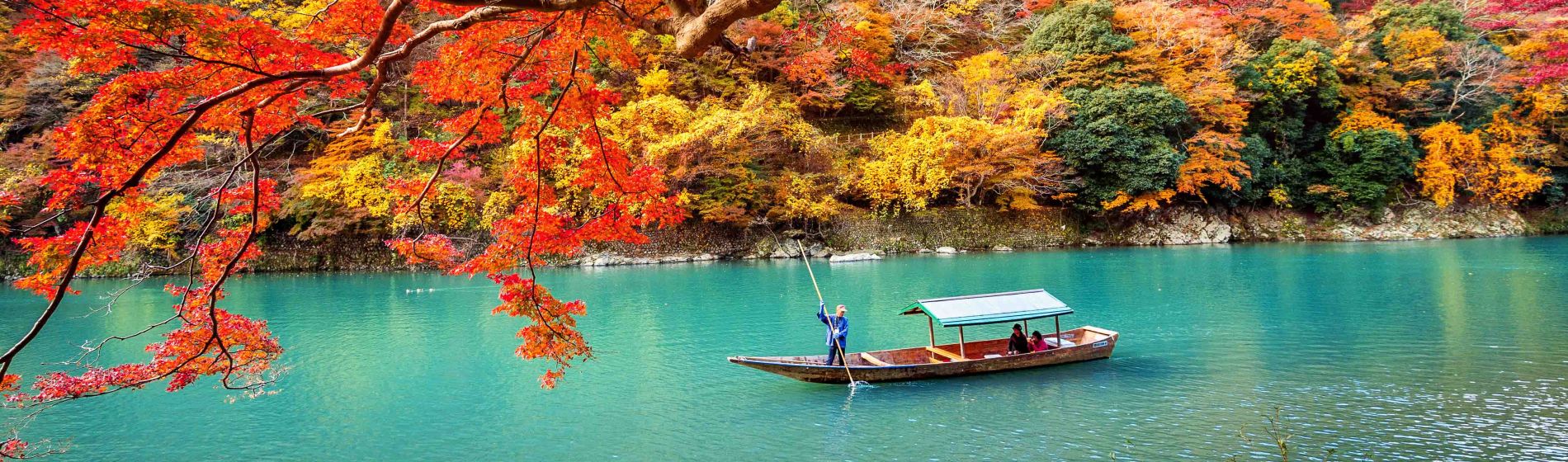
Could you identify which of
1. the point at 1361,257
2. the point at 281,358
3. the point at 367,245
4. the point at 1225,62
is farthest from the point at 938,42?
the point at 281,358

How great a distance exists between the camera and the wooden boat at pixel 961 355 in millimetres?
9039

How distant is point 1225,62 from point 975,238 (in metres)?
11.1

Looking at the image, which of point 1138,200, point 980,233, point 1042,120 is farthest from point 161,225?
point 1138,200

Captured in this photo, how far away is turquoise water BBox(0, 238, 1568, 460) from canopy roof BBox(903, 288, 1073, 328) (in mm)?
763

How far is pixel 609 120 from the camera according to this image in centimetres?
2386

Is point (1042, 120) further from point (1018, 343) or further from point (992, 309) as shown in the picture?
point (1018, 343)

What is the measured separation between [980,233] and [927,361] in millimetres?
17345

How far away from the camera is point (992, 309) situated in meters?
9.95

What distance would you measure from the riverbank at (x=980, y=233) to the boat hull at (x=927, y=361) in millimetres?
14248

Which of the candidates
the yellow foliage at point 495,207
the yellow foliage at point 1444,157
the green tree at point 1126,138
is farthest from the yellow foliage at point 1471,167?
the yellow foliage at point 495,207

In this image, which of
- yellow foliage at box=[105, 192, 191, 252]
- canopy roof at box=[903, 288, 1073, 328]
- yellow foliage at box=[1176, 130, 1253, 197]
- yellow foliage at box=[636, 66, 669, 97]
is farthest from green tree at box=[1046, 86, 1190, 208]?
yellow foliage at box=[105, 192, 191, 252]

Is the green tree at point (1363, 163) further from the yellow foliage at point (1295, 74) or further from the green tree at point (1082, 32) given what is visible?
the green tree at point (1082, 32)

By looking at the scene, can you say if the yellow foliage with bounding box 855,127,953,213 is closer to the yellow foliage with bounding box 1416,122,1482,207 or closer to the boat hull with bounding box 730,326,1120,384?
the boat hull with bounding box 730,326,1120,384

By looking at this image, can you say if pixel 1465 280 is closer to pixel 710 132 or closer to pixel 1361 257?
pixel 1361 257
